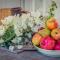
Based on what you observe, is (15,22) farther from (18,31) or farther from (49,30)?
(49,30)

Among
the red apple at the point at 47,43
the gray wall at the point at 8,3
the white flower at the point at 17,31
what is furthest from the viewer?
the gray wall at the point at 8,3

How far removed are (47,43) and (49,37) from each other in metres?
0.05

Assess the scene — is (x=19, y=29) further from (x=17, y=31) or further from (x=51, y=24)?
(x=51, y=24)

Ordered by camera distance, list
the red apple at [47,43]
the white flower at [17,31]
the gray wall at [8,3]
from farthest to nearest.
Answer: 1. the gray wall at [8,3]
2. the white flower at [17,31]
3. the red apple at [47,43]

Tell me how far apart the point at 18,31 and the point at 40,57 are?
215mm

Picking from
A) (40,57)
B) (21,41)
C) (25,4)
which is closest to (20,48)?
(21,41)

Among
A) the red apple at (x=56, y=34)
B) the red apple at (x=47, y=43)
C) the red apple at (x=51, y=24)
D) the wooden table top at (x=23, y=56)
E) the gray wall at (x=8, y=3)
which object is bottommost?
the wooden table top at (x=23, y=56)

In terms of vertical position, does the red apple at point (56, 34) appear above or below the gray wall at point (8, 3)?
below

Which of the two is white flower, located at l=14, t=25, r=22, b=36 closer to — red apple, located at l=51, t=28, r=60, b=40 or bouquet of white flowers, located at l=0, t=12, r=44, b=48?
bouquet of white flowers, located at l=0, t=12, r=44, b=48

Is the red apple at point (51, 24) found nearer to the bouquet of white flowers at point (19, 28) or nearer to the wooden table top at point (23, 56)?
the bouquet of white flowers at point (19, 28)

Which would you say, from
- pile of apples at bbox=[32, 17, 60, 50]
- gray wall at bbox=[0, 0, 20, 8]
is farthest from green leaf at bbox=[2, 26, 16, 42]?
gray wall at bbox=[0, 0, 20, 8]

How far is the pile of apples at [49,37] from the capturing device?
42.8 inches

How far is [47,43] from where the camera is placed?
3.55ft

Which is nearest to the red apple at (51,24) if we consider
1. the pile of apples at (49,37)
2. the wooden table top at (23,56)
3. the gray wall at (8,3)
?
the pile of apples at (49,37)
